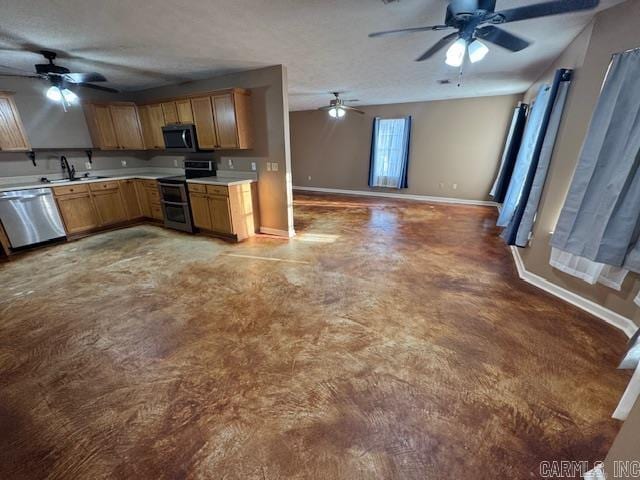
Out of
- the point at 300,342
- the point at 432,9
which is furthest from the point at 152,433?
the point at 432,9

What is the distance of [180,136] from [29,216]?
243cm

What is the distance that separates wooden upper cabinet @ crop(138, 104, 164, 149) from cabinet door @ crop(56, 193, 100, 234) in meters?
1.44

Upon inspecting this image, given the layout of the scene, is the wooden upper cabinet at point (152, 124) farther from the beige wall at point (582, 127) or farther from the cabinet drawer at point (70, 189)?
the beige wall at point (582, 127)

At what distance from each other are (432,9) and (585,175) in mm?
1918

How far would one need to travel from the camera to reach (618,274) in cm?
221

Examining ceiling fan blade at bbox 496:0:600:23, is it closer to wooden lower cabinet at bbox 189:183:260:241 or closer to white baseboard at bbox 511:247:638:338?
white baseboard at bbox 511:247:638:338

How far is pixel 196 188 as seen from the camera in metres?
4.30

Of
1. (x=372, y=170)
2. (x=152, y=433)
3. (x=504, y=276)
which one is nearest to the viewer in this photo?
(x=152, y=433)

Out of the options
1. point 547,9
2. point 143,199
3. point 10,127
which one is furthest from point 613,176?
point 10,127

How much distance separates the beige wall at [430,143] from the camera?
618cm

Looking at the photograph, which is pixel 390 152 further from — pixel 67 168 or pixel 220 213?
pixel 67 168

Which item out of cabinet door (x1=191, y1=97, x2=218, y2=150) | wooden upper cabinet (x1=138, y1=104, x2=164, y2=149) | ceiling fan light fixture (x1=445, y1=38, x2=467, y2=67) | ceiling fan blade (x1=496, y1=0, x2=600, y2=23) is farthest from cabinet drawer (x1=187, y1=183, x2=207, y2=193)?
ceiling fan blade (x1=496, y1=0, x2=600, y2=23)

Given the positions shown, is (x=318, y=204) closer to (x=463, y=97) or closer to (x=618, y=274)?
(x=463, y=97)

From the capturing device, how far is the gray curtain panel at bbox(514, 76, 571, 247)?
8.81 ft
